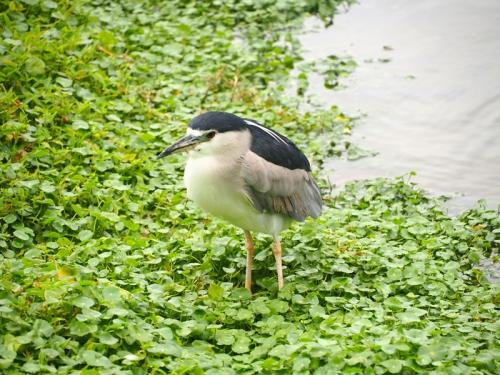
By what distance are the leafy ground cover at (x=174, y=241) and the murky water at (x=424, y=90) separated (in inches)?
17.1

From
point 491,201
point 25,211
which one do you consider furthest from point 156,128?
point 491,201

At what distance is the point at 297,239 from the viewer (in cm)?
629

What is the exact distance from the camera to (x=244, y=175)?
5.44 meters

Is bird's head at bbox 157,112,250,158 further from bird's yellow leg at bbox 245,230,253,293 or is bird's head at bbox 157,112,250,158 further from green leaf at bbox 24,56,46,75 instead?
green leaf at bbox 24,56,46,75

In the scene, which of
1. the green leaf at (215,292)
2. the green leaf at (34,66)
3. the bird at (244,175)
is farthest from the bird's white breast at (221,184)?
the green leaf at (34,66)

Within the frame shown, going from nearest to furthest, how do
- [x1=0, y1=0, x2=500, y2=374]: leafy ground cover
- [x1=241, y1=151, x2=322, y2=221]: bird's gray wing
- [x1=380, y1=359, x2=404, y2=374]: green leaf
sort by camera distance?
1. [x1=380, y1=359, x2=404, y2=374]: green leaf
2. [x1=0, y1=0, x2=500, y2=374]: leafy ground cover
3. [x1=241, y1=151, x2=322, y2=221]: bird's gray wing

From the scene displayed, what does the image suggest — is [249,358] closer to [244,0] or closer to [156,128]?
[156,128]

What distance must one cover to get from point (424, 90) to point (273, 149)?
3747 mm

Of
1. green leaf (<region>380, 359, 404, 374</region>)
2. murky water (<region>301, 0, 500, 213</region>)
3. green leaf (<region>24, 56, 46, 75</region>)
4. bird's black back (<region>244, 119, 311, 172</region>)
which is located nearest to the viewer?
green leaf (<region>380, 359, 404, 374</region>)

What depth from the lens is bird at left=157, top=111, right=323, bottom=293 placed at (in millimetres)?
5352

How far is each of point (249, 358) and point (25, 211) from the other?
2217 millimetres

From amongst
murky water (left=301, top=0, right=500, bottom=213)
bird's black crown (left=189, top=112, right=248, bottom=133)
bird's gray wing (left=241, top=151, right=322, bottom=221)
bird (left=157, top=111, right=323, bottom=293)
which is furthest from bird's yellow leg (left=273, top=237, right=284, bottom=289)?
murky water (left=301, top=0, right=500, bottom=213)

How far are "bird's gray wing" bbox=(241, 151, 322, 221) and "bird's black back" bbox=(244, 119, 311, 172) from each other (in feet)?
0.13

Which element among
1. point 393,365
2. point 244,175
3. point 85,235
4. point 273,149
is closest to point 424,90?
point 273,149
